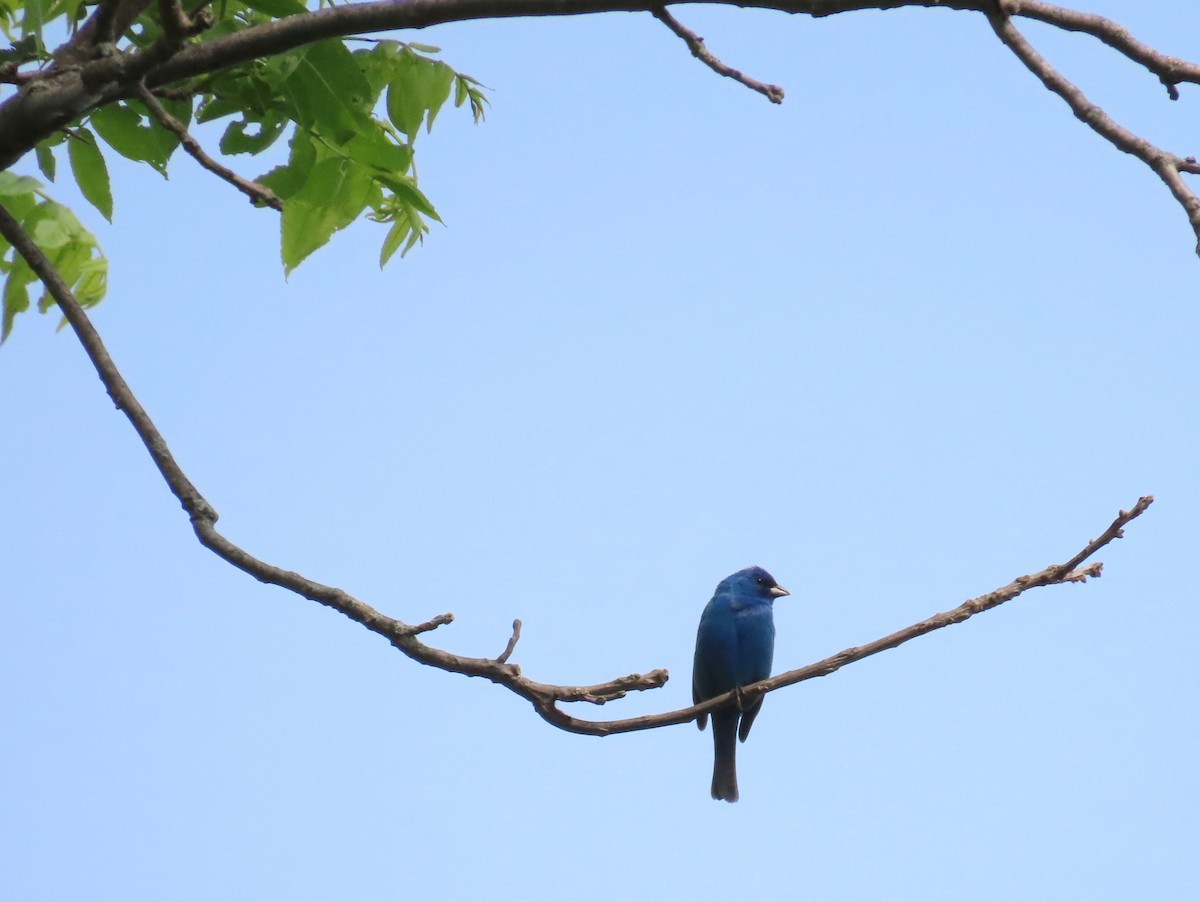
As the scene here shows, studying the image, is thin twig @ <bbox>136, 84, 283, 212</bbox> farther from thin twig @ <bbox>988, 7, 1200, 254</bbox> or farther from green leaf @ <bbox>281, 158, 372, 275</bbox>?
thin twig @ <bbox>988, 7, 1200, 254</bbox>

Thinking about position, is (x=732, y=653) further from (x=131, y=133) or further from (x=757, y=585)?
(x=131, y=133)

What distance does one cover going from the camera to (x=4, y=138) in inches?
116

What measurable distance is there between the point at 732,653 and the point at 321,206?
882 cm

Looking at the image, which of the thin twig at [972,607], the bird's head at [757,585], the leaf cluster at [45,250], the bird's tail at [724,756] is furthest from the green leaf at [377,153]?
the bird's head at [757,585]

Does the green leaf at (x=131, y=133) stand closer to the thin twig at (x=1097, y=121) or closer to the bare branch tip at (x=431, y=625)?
the bare branch tip at (x=431, y=625)

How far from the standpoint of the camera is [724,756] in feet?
39.2

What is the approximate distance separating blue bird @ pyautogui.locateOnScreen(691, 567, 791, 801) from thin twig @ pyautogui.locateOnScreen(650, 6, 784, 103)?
885cm

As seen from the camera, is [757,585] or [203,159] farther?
[757,585]

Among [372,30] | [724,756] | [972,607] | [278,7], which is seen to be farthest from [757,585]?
[372,30]

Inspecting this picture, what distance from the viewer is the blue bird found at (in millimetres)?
11922

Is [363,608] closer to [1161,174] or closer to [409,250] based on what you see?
[409,250]

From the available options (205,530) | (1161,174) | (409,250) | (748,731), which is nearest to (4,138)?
(205,530)

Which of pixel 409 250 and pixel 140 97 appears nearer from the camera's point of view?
pixel 140 97

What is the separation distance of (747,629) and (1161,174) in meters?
10.1
